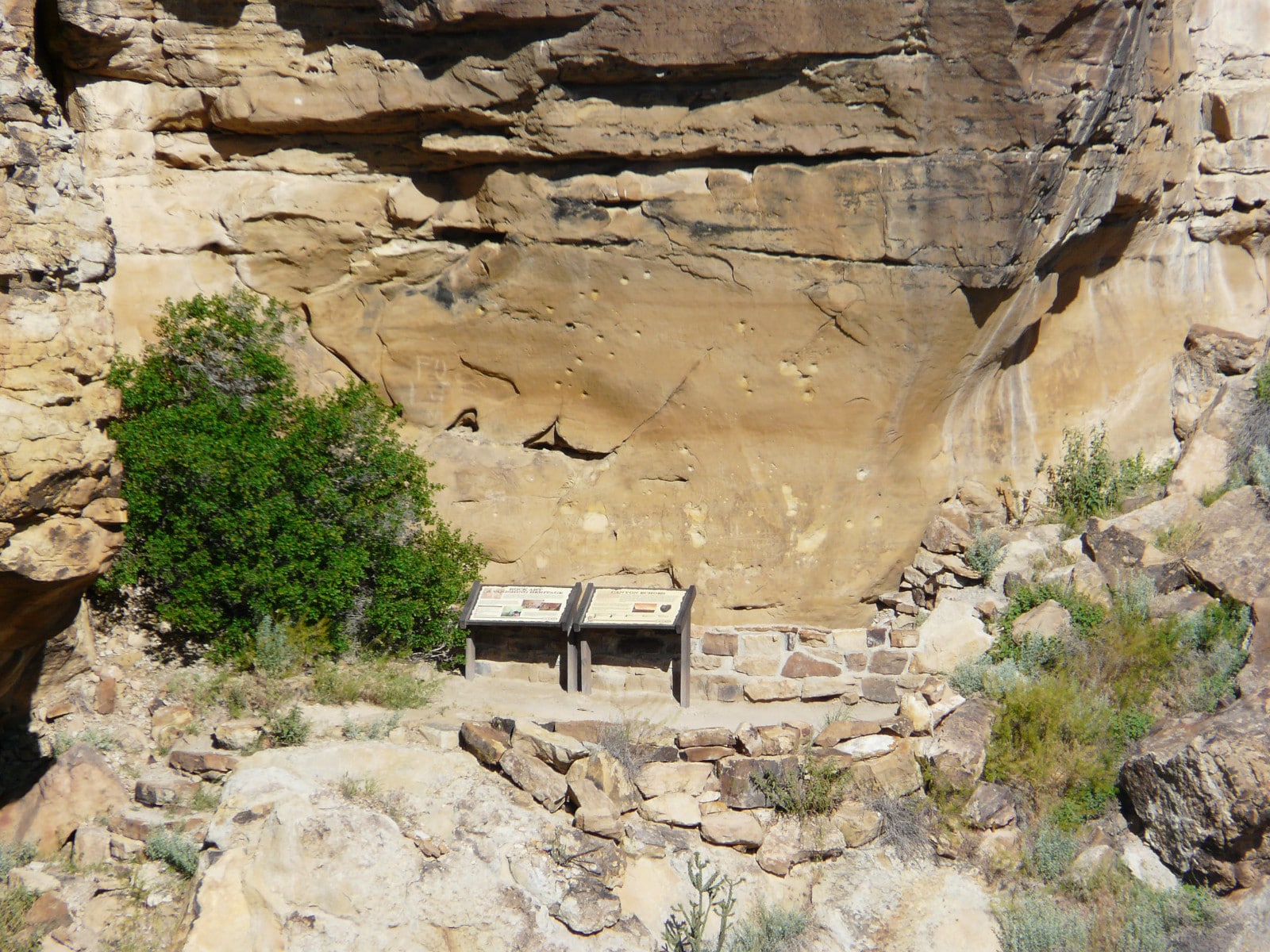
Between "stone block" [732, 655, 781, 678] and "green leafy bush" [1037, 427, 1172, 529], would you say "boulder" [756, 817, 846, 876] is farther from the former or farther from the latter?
"green leafy bush" [1037, 427, 1172, 529]

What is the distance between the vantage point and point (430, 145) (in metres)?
8.77

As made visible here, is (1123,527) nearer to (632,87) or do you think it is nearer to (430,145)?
(632,87)

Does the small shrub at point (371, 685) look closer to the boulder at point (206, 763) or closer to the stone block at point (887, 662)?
the boulder at point (206, 763)

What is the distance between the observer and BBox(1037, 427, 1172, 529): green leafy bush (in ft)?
30.2

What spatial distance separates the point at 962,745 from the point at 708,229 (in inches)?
147

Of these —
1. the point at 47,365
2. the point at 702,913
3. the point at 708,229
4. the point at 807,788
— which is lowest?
the point at 702,913

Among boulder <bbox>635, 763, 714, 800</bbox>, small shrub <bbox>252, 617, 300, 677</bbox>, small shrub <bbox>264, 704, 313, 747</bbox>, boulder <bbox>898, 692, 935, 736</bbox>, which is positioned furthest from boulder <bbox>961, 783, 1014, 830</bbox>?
small shrub <bbox>252, 617, 300, 677</bbox>

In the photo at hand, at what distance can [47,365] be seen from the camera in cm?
625

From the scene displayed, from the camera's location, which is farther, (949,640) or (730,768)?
(949,640)

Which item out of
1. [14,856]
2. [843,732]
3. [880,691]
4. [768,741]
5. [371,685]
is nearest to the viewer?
[14,856]

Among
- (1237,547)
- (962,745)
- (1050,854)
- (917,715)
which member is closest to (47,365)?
(917,715)

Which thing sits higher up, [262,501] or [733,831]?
[262,501]

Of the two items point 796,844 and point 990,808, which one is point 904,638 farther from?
point 796,844

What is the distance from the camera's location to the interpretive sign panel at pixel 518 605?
8.48 metres
